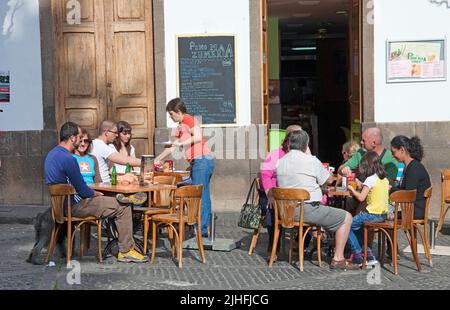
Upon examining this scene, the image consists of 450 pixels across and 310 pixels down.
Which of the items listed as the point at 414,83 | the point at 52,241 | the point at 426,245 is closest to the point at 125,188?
the point at 52,241

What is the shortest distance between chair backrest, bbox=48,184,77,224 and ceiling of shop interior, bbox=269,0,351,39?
21.4ft

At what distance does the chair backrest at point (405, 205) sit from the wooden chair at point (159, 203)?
7.76 feet

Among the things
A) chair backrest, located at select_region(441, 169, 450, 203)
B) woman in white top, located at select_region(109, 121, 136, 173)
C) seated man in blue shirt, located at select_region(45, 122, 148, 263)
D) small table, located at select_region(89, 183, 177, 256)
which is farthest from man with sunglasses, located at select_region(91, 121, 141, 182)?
chair backrest, located at select_region(441, 169, 450, 203)

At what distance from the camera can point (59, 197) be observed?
7.25 m

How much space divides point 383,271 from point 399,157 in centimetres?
126

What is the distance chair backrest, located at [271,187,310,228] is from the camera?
7055mm

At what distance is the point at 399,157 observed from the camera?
7824 mm

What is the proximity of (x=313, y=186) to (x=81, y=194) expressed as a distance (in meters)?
2.22

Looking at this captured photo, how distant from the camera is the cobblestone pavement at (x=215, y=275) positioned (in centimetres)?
668

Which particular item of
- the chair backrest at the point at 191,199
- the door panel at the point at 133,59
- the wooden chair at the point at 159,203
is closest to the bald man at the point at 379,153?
the chair backrest at the point at 191,199

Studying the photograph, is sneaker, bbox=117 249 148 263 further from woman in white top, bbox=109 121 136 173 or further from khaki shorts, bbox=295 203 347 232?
woman in white top, bbox=109 121 136 173

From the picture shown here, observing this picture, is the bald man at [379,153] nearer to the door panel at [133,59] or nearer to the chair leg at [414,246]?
the chair leg at [414,246]

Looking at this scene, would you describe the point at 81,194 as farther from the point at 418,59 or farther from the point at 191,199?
the point at 418,59
